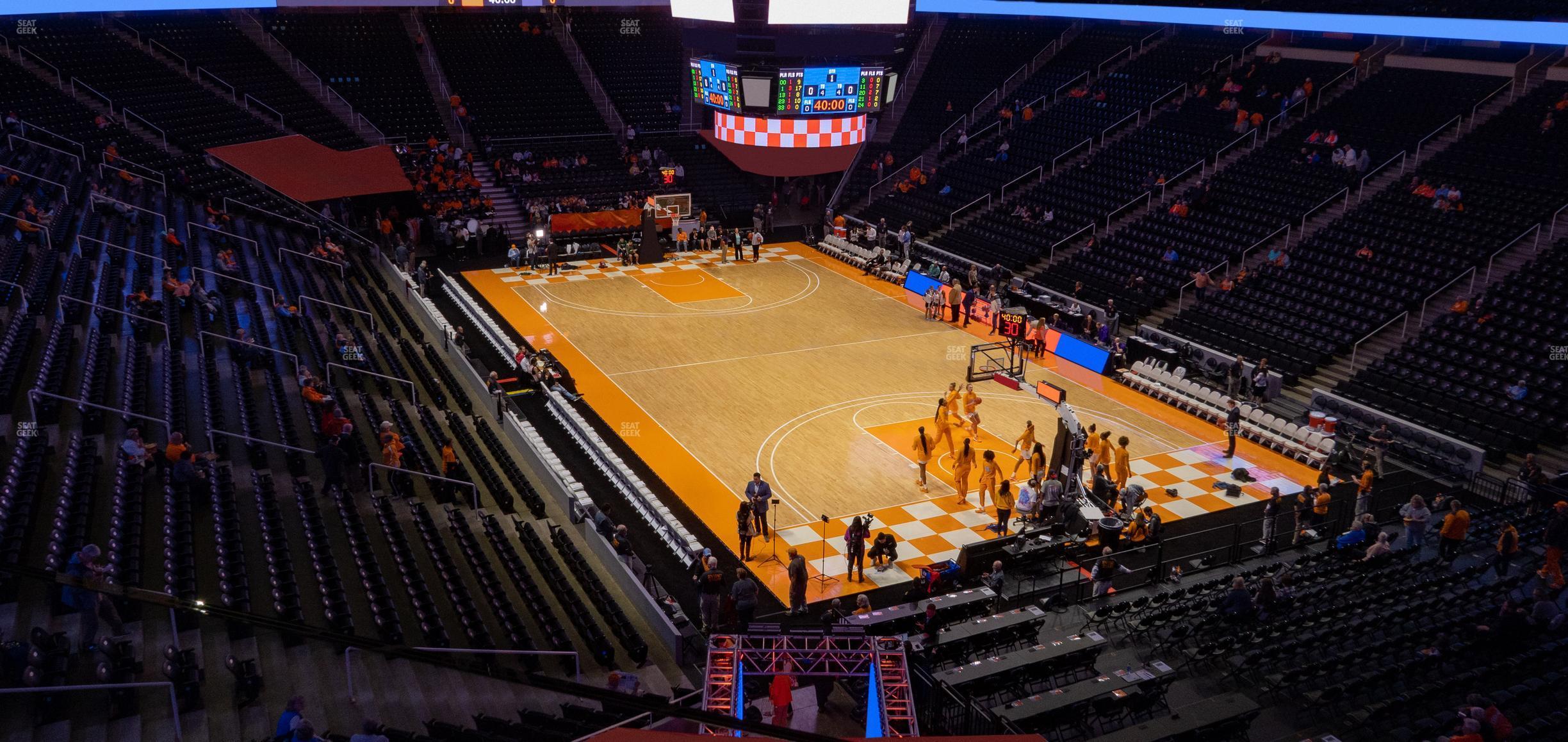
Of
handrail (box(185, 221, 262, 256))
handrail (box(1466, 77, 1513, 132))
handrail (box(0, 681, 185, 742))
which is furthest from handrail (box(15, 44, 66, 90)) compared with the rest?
handrail (box(1466, 77, 1513, 132))

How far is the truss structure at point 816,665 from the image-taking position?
12.0 metres

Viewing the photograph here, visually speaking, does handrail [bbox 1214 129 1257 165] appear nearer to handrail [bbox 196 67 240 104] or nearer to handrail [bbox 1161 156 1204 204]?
handrail [bbox 1161 156 1204 204]

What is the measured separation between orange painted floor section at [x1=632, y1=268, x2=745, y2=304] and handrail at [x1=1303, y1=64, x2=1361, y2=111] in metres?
18.0

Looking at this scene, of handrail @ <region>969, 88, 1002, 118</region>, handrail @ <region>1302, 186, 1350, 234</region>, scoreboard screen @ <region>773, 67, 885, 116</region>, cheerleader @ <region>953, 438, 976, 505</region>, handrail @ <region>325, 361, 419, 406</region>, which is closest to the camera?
cheerleader @ <region>953, 438, 976, 505</region>

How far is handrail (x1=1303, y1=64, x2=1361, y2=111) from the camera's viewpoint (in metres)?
33.4

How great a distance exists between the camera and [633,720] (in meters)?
11.8

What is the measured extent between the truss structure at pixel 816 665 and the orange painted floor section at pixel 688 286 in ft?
63.8

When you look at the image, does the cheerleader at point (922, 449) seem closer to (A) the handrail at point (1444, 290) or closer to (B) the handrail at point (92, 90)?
(A) the handrail at point (1444, 290)

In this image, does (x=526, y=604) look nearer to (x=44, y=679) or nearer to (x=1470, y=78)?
(x=44, y=679)

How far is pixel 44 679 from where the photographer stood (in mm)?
9719

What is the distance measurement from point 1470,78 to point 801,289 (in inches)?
773

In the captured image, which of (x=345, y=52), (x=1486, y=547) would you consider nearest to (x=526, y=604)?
(x=1486, y=547)

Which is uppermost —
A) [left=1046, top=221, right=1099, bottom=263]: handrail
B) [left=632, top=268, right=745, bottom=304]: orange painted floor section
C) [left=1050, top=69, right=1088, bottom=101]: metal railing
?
[left=1050, top=69, right=1088, bottom=101]: metal railing

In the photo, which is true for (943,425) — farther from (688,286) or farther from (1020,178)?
(1020,178)
